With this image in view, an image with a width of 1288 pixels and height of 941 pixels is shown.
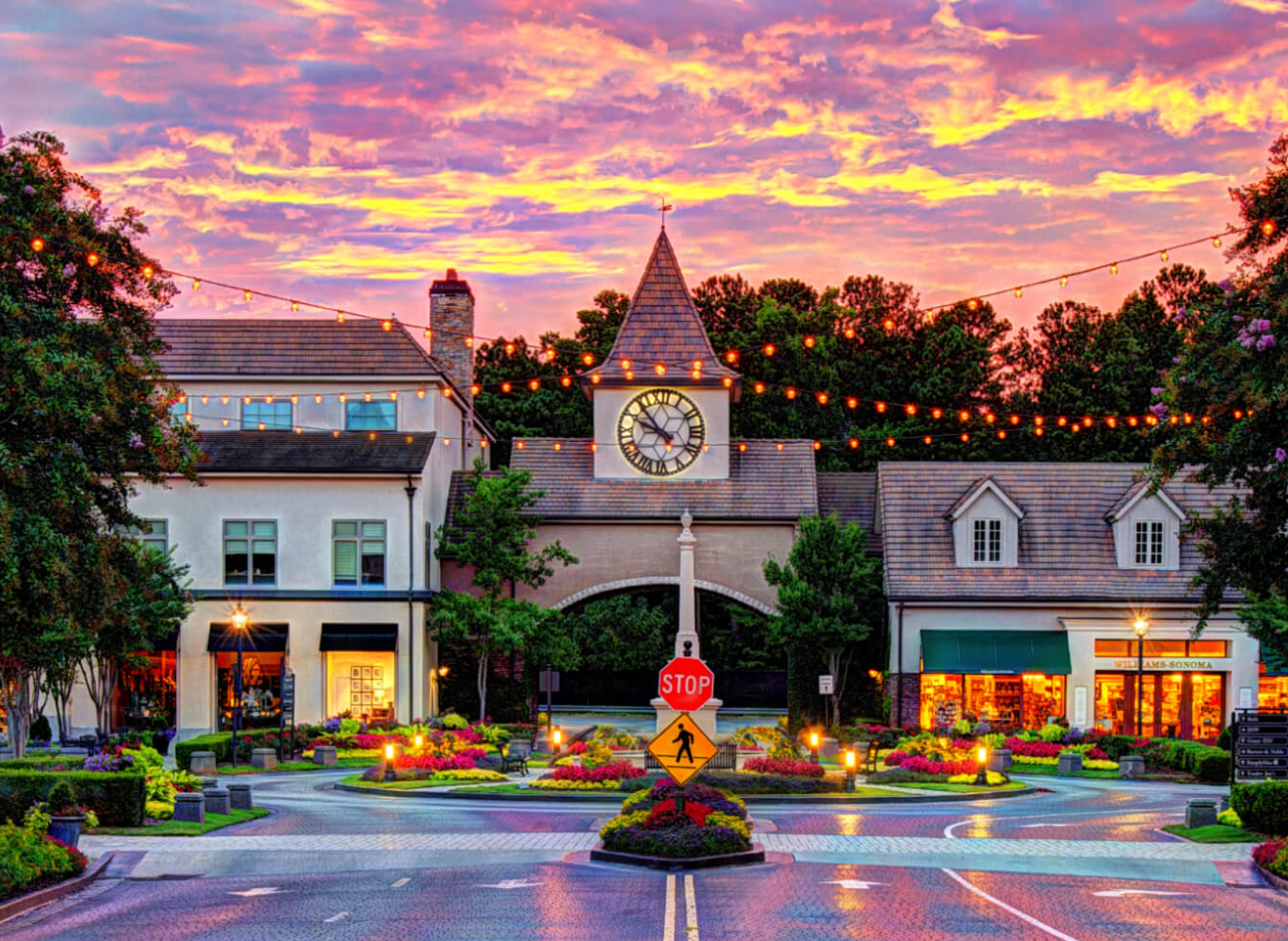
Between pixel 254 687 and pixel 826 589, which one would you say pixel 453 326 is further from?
pixel 826 589

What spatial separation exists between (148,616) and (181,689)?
5906 mm

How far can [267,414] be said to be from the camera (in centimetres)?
5341

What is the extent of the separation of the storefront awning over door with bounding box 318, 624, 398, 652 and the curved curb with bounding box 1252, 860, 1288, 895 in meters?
32.2

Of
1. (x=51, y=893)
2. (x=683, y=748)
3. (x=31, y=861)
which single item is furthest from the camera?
(x=683, y=748)

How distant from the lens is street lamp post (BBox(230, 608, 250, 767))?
3984 cm

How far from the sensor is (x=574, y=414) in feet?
244

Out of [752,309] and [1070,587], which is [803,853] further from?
[752,309]

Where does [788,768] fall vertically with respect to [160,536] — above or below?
below

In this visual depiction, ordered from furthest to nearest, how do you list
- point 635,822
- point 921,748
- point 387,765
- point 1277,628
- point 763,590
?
1. point 763,590
2. point 1277,628
3. point 921,748
4. point 387,765
5. point 635,822

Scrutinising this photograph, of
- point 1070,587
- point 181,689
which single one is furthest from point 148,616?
point 1070,587

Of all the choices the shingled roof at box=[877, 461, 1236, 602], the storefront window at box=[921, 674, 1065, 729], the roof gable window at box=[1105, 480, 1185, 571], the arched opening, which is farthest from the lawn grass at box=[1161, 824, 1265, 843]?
the arched opening

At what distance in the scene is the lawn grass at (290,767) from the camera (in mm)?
39694

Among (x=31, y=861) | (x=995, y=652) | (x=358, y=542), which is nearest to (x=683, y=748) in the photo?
(x=31, y=861)

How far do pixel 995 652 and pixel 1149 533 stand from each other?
679 cm
